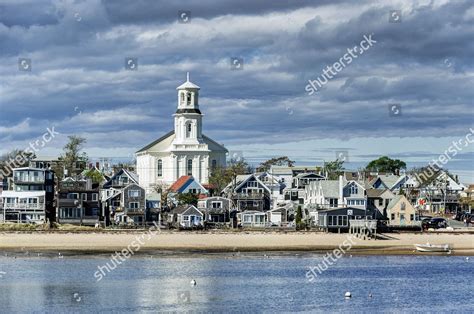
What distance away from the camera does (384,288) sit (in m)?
67.6

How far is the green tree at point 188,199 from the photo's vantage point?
124062 mm

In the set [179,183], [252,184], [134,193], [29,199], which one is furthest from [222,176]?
[29,199]

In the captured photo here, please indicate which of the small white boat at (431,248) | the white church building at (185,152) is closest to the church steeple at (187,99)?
the white church building at (185,152)

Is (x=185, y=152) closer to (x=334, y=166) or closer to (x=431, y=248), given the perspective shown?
(x=334, y=166)

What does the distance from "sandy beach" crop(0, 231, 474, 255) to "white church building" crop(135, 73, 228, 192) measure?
41.8 meters

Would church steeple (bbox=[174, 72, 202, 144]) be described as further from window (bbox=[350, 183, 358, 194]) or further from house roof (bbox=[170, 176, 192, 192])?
window (bbox=[350, 183, 358, 194])

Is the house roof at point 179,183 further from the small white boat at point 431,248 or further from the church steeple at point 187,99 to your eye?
the small white boat at point 431,248

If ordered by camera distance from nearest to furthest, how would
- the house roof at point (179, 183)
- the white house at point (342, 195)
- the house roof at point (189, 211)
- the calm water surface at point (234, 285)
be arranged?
the calm water surface at point (234, 285) → the house roof at point (189, 211) → the white house at point (342, 195) → the house roof at point (179, 183)

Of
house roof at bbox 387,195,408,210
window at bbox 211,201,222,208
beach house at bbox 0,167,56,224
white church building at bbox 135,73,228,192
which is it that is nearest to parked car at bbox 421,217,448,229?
house roof at bbox 387,195,408,210

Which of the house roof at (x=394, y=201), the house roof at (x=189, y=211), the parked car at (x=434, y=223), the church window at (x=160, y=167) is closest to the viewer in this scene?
the house roof at (x=189, y=211)

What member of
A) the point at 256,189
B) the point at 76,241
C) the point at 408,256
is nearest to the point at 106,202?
the point at 256,189

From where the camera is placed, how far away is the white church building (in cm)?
14788

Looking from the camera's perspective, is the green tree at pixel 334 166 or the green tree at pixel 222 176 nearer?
the green tree at pixel 222 176

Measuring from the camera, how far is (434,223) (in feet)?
405
